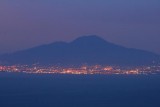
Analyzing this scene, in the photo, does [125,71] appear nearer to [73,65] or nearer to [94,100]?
[73,65]

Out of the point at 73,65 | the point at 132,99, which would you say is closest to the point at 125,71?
the point at 73,65

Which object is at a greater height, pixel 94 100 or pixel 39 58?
pixel 39 58

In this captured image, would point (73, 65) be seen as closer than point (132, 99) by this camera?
No

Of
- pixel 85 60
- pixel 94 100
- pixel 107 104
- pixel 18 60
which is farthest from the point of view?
pixel 18 60

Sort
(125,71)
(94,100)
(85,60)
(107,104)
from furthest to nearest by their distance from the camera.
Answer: (85,60)
(125,71)
(94,100)
(107,104)

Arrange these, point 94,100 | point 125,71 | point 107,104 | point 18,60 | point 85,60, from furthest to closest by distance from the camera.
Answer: point 18,60 → point 85,60 → point 125,71 → point 94,100 → point 107,104

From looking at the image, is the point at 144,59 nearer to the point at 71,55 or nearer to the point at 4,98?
the point at 71,55

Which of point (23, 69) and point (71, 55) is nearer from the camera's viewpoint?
point (23, 69)

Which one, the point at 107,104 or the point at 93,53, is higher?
the point at 93,53

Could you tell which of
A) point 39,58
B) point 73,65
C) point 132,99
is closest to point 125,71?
point 73,65
